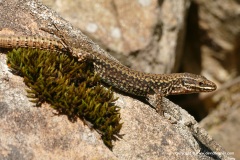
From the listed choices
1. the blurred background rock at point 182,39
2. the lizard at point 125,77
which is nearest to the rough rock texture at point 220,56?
the blurred background rock at point 182,39

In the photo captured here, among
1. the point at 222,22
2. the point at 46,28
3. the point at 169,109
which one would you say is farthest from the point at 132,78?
the point at 222,22

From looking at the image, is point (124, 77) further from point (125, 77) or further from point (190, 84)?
point (190, 84)

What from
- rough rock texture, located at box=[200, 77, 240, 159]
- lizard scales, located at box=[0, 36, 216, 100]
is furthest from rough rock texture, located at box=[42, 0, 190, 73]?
lizard scales, located at box=[0, 36, 216, 100]

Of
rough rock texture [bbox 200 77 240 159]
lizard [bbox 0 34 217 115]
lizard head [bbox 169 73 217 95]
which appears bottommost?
lizard [bbox 0 34 217 115]

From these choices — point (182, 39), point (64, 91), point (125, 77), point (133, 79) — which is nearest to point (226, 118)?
point (182, 39)

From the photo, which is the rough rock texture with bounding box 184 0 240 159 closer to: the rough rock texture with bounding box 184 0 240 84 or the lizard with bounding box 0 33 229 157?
the rough rock texture with bounding box 184 0 240 84

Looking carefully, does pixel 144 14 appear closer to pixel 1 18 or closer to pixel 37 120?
pixel 1 18

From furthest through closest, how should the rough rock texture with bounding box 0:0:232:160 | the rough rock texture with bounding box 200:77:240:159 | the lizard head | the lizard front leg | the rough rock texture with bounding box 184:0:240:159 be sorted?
the rough rock texture with bounding box 184:0:240:159 < the rough rock texture with bounding box 200:77:240:159 < the lizard head < the lizard front leg < the rough rock texture with bounding box 0:0:232:160
